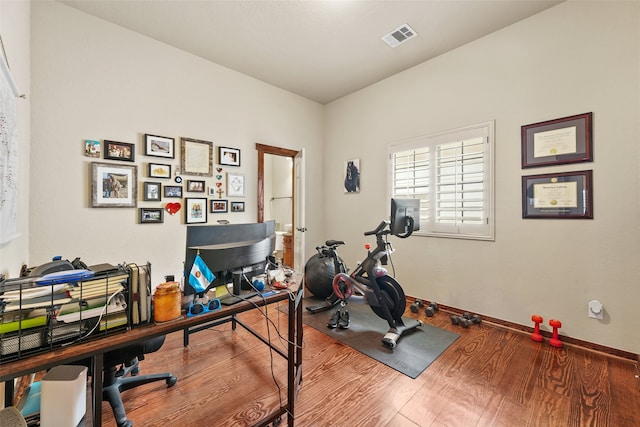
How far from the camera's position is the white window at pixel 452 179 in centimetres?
281

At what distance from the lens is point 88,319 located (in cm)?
93

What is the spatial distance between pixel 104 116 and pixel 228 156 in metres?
1.29

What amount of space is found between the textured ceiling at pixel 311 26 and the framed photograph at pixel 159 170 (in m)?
1.42

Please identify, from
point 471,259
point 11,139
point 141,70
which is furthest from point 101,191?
point 471,259

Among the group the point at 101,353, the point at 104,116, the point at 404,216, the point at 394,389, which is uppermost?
the point at 104,116

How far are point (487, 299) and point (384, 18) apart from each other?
3.12 metres

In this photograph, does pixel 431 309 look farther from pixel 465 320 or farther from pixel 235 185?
pixel 235 185

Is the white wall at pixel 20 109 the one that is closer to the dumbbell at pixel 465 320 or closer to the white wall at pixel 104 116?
the white wall at pixel 104 116

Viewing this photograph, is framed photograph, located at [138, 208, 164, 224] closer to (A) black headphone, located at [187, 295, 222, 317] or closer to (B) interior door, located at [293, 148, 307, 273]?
(B) interior door, located at [293, 148, 307, 273]

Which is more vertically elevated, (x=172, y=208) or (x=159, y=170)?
(x=159, y=170)

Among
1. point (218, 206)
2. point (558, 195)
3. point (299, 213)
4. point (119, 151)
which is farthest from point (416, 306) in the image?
point (119, 151)

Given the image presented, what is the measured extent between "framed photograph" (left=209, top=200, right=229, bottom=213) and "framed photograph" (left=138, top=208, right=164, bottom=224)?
56 centimetres

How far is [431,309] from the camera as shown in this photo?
2984 millimetres

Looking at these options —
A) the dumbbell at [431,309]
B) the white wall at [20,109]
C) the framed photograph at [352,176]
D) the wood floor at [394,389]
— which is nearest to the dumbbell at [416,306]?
the dumbbell at [431,309]
